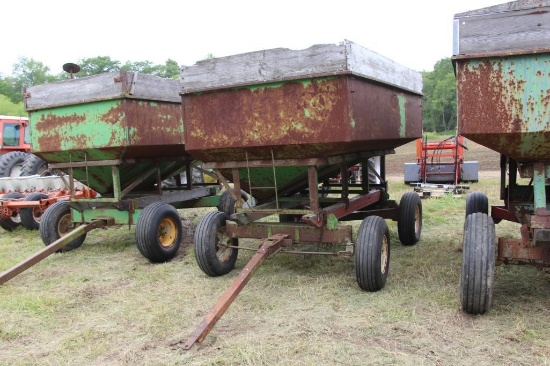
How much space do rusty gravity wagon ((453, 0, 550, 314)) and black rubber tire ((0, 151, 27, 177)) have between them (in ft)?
36.7

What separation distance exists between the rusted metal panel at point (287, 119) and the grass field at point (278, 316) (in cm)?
134

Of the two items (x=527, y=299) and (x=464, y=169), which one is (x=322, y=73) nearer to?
(x=527, y=299)

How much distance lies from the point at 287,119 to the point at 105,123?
2.62m

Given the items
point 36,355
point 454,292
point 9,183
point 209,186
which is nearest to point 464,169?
point 209,186

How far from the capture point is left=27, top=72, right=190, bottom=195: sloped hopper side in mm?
5984

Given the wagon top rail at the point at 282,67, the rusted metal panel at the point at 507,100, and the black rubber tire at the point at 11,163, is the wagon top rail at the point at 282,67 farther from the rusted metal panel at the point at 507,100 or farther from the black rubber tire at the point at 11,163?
the black rubber tire at the point at 11,163

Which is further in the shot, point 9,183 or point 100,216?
point 9,183

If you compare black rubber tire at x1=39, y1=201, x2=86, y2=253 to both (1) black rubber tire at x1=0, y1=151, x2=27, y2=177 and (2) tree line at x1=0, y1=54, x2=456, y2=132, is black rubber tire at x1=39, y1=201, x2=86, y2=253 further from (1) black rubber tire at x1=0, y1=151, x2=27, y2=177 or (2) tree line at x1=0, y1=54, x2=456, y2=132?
(2) tree line at x1=0, y1=54, x2=456, y2=132

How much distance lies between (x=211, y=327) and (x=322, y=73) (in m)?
2.33

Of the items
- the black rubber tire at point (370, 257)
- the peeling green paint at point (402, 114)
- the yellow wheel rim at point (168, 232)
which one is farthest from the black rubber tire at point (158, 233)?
the peeling green paint at point (402, 114)

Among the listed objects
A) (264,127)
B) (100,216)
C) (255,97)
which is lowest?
(100,216)

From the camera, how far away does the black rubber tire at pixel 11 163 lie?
11.7 metres

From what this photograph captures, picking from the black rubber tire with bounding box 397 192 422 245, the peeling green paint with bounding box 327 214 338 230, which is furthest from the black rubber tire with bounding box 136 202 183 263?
the black rubber tire with bounding box 397 192 422 245

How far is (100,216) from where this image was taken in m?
6.50
